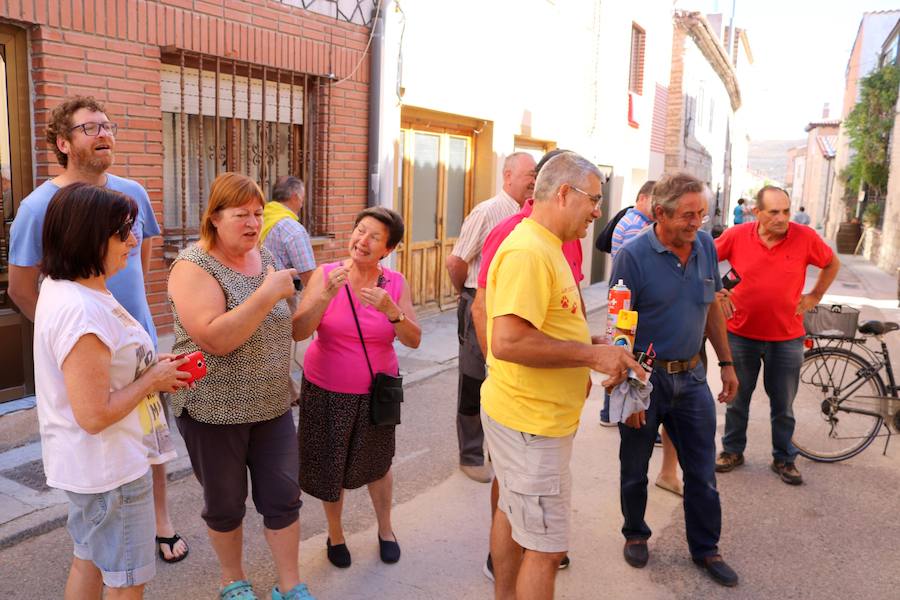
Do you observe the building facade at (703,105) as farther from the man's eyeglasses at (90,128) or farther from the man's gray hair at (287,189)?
the man's eyeglasses at (90,128)

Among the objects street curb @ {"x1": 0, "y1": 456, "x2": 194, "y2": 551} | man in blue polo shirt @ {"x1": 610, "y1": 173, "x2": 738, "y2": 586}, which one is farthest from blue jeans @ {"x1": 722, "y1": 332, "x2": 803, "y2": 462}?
street curb @ {"x1": 0, "y1": 456, "x2": 194, "y2": 551}

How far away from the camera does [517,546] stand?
9.90ft

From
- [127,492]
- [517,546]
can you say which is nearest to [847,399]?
[517,546]

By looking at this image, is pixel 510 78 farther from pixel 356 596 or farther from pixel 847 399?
pixel 356 596

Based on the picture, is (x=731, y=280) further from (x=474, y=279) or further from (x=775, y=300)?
(x=474, y=279)

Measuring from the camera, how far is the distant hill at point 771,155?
116875mm

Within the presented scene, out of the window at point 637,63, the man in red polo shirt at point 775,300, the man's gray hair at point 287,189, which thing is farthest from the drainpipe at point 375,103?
the window at point 637,63

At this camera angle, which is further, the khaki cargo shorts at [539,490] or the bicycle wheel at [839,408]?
the bicycle wheel at [839,408]

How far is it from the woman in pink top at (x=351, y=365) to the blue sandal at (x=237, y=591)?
51 cm

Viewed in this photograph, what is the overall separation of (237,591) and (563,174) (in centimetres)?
205

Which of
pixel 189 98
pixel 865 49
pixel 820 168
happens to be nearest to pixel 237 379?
pixel 189 98

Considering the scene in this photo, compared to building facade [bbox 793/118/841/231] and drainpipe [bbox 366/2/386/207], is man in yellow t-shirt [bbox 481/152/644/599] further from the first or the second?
building facade [bbox 793/118/841/231]

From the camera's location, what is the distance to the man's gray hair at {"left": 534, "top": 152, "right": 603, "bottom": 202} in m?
2.68

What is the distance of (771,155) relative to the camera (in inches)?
4909
